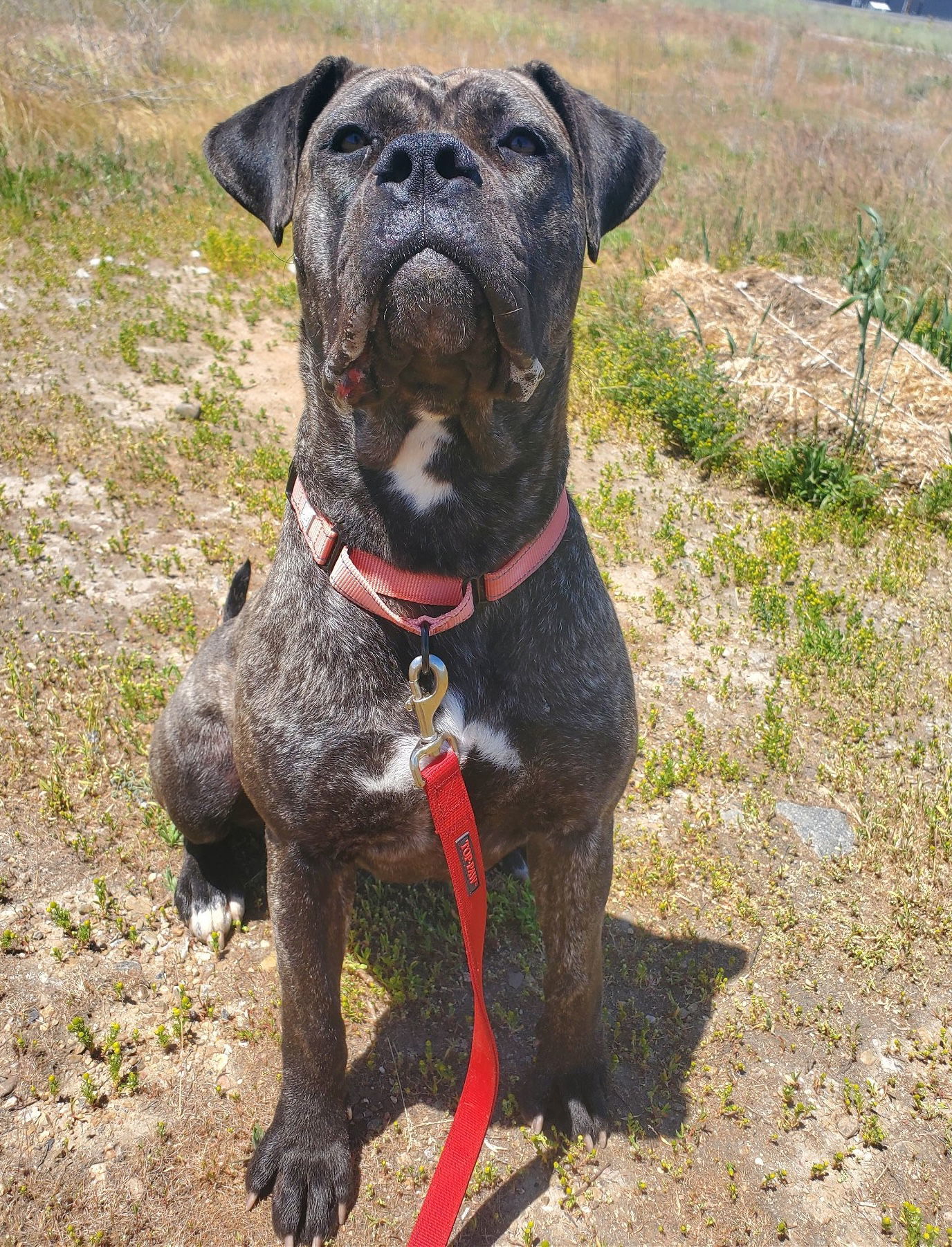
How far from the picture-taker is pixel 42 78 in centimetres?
993

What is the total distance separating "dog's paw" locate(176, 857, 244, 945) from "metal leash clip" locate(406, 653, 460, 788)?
1.31 meters

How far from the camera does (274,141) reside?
255 cm

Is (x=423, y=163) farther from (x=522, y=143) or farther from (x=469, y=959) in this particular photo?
(x=469, y=959)

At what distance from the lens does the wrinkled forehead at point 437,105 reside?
2.29 meters

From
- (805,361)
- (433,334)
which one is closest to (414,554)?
(433,334)

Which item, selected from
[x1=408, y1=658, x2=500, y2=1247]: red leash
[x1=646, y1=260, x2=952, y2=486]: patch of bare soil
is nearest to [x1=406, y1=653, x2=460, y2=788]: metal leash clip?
[x1=408, y1=658, x2=500, y2=1247]: red leash

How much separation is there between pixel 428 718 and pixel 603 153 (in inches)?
60.8

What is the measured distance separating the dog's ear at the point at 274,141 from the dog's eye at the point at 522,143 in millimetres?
552

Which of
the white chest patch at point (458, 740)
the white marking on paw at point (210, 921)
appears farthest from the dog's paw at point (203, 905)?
the white chest patch at point (458, 740)

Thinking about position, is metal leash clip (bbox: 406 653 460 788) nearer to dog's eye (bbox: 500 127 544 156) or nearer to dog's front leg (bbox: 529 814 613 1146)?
dog's front leg (bbox: 529 814 613 1146)

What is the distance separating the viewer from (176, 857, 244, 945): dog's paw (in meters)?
3.16

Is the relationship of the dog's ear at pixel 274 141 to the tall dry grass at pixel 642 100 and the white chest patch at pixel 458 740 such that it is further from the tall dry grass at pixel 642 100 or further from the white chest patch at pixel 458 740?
the tall dry grass at pixel 642 100

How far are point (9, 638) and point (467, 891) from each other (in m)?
2.90

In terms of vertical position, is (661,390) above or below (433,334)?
A: below
